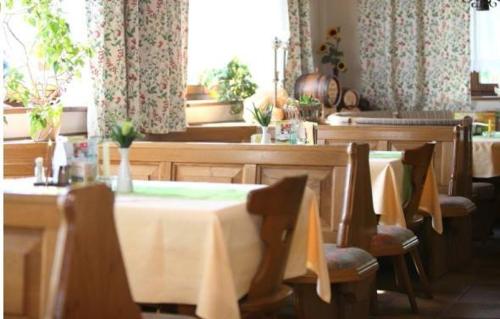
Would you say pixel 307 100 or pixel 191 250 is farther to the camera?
pixel 307 100

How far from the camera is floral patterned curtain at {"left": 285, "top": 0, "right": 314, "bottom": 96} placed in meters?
9.40

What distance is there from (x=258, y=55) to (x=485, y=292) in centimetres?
409

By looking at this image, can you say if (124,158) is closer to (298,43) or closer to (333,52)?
(298,43)

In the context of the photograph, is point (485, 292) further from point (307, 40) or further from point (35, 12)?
point (307, 40)

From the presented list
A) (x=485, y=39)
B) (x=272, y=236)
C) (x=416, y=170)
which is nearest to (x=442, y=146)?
(x=416, y=170)

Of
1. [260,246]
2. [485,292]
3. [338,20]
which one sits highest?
[338,20]

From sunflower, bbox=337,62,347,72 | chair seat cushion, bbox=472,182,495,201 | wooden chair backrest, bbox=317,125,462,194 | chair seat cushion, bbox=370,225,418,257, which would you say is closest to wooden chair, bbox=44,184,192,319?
chair seat cushion, bbox=370,225,418,257

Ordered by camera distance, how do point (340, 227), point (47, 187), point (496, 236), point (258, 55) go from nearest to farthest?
point (47, 187)
point (340, 227)
point (496, 236)
point (258, 55)

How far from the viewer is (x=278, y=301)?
3.37 m

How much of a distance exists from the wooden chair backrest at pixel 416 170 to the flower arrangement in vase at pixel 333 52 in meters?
5.16

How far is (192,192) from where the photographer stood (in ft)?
11.8

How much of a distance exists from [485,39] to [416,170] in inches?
211

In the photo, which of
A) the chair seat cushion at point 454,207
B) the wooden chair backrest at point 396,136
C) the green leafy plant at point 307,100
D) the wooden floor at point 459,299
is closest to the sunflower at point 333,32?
the green leafy plant at point 307,100

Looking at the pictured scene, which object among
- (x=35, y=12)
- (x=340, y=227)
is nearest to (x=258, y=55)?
(x=35, y=12)
